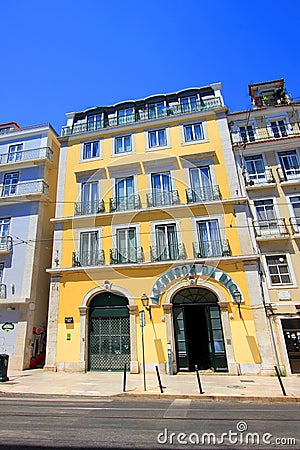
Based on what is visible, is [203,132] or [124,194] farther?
[203,132]

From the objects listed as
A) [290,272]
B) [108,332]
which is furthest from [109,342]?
[290,272]

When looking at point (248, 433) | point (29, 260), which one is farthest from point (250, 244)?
point (29, 260)

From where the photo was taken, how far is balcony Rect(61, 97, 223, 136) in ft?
63.7

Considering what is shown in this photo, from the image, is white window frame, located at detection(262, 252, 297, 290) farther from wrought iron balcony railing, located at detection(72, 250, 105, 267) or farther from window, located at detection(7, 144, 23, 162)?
window, located at detection(7, 144, 23, 162)

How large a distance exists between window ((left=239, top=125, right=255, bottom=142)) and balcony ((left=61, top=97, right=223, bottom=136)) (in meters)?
2.31

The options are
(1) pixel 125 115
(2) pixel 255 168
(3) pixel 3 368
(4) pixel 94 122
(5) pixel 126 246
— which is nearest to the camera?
(3) pixel 3 368

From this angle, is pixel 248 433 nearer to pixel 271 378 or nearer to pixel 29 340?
pixel 271 378

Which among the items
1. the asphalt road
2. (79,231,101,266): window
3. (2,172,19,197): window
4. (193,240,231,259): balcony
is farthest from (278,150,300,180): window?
(2,172,19,197): window

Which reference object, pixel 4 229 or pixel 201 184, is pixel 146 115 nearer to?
pixel 201 184

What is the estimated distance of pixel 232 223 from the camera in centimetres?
1575

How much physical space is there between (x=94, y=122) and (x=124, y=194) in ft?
23.6

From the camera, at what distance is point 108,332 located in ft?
50.7

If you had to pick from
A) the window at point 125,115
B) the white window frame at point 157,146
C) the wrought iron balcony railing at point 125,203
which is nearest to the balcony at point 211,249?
the wrought iron balcony railing at point 125,203

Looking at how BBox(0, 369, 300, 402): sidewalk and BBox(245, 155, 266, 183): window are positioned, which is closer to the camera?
BBox(0, 369, 300, 402): sidewalk
